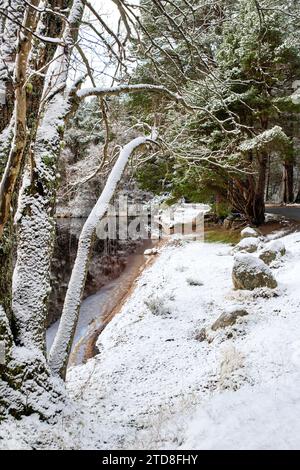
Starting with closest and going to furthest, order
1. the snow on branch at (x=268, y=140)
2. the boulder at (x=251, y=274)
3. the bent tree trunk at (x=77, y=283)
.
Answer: the bent tree trunk at (x=77, y=283) → the boulder at (x=251, y=274) → the snow on branch at (x=268, y=140)

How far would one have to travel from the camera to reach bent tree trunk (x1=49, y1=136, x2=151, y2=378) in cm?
363

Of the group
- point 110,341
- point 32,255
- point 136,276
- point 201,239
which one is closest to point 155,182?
point 201,239

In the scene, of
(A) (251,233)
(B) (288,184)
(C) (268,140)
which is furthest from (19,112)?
(B) (288,184)

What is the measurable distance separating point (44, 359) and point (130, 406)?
145 cm

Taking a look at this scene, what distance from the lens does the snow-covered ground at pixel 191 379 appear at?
2.71m

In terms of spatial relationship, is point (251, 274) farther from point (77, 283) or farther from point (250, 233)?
point (250, 233)

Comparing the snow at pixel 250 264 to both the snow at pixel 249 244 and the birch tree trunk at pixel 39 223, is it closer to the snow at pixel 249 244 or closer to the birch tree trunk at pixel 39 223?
the snow at pixel 249 244

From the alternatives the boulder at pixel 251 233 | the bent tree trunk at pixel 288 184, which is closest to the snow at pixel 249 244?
the boulder at pixel 251 233

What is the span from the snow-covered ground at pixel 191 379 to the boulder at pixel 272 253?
0.19 m

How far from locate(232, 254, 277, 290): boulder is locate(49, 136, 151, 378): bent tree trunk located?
3638 mm

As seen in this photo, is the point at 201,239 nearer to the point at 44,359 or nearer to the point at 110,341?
the point at 110,341

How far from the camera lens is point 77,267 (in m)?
4.15

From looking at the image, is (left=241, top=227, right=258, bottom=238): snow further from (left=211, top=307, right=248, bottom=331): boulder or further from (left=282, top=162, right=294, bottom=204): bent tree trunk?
(left=282, top=162, right=294, bottom=204): bent tree trunk
